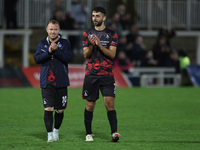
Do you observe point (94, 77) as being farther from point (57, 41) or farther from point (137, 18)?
point (137, 18)

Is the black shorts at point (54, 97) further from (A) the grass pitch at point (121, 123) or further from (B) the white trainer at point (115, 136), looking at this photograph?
(B) the white trainer at point (115, 136)

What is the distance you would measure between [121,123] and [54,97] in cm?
306

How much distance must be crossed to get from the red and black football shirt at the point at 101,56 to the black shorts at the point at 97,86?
0.33 feet

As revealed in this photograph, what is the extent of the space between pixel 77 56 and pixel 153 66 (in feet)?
13.5

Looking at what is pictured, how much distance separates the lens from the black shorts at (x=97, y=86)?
9.16 meters

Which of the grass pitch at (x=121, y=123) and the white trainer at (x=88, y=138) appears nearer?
the grass pitch at (x=121, y=123)

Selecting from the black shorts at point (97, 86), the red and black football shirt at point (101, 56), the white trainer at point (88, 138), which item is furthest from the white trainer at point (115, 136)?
the red and black football shirt at point (101, 56)

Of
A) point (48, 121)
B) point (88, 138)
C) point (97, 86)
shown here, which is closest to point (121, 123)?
point (88, 138)

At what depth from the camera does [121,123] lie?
473 inches

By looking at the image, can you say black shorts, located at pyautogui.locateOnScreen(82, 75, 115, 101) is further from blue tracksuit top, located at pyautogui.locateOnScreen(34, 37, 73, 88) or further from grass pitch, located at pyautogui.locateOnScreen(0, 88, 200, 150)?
grass pitch, located at pyautogui.locateOnScreen(0, 88, 200, 150)

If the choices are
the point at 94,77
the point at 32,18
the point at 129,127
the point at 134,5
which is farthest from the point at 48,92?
the point at 134,5

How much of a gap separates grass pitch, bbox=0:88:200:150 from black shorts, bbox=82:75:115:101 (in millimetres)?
816

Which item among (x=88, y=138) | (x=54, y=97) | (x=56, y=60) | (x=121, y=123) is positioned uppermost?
(x=56, y=60)

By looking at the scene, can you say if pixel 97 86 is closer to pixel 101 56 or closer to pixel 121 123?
pixel 101 56
